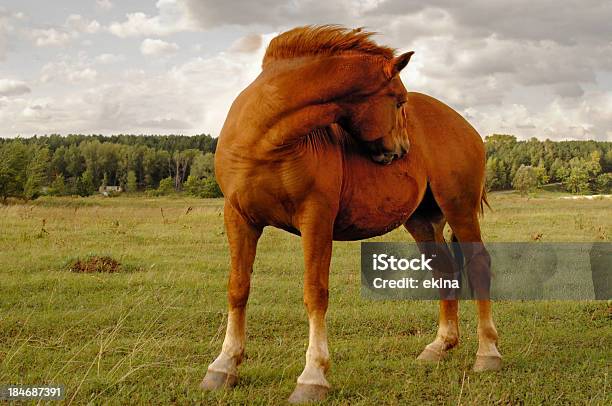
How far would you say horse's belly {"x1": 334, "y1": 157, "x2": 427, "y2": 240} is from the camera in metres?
4.85

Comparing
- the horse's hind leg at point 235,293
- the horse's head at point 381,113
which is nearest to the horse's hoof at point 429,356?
the horse's hind leg at point 235,293

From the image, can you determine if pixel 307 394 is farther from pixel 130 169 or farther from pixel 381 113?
pixel 130 169

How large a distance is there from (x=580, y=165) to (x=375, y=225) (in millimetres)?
63902

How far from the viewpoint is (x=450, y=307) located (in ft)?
20.2

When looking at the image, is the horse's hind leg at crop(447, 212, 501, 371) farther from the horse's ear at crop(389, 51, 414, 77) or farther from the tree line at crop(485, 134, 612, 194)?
the tree line at crop(485, 134, 612, 194)

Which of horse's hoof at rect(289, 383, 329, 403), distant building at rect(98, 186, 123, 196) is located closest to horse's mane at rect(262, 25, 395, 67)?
horse's hoof at rect(289, 383, 329, 403)

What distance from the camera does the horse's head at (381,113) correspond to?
4387mm

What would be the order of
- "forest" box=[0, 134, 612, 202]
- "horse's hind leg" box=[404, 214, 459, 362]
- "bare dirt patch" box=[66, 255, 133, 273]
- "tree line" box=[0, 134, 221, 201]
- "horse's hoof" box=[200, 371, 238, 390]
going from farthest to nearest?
"tree line" box=[0, 134, 221, 201], "forest" box=[0, 134, 612, 202], "bare dirt patch" box=[66, 255, 133, 273], "horse's hind leg" box=[404, 214, 459, 362], "horse's hoof" box=[200, 371, 238, 390]

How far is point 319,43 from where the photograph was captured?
4.39m

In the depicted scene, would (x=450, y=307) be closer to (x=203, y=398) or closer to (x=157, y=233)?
(x=203, y=398)

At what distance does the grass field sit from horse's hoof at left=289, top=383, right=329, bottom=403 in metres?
0.17

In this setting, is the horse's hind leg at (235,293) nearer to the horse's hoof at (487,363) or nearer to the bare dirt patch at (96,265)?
the horse's hoof at (487,363)

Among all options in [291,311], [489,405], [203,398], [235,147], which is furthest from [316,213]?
[291,311]

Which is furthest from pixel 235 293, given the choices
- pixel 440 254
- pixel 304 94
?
pixel 440 254
